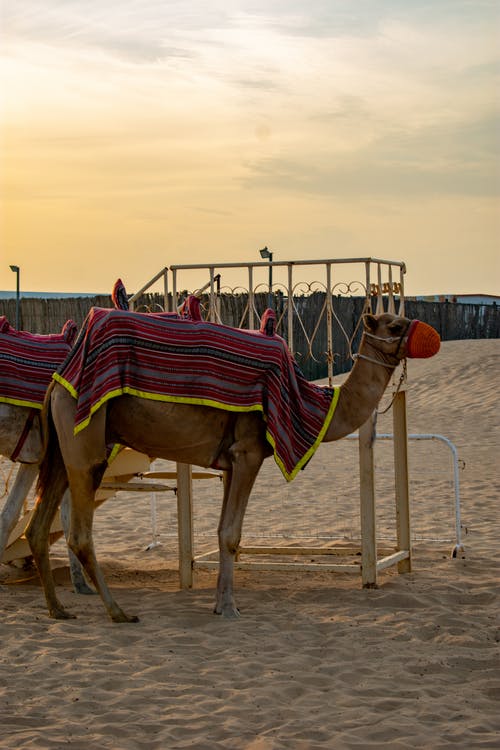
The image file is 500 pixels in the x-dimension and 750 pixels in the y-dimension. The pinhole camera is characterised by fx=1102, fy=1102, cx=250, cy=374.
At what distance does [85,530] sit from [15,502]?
1308 mm

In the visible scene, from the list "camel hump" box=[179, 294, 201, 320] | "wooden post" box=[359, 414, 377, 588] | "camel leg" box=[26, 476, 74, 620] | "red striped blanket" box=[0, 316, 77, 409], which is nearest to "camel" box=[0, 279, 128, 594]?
"red striped blanket" box=[0, 316, 77, 409]

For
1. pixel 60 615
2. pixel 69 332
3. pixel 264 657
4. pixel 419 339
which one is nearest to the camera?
pixel 264 657

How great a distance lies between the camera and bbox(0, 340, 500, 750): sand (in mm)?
5324

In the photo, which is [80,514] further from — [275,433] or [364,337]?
[364,337]

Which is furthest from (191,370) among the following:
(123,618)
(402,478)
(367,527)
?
(402,478)

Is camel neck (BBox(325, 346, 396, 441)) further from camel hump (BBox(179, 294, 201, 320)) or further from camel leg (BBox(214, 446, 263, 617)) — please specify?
camel hump (BBox(179, 294, 201, 320))

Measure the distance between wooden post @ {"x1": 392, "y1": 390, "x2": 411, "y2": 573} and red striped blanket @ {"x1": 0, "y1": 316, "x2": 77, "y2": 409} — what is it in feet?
9.02

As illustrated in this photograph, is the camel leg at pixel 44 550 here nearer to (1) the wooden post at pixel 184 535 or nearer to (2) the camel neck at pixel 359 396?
(1) the wooden post at pixel 184 535

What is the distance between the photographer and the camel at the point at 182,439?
7457mm

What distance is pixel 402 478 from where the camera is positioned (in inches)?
365

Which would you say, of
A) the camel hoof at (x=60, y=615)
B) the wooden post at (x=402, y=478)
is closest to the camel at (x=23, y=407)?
the camel hoof at (x=60, y=615)

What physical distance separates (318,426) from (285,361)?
52 centimetres

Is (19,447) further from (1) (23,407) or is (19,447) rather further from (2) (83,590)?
(2) (83,590)

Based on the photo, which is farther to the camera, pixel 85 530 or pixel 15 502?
pixel 15 502
